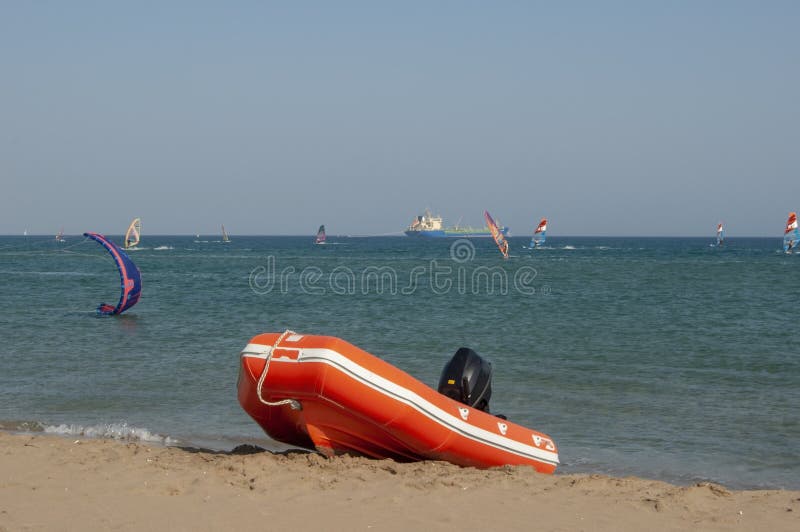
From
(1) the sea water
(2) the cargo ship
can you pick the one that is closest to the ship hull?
(2) the cargo ship

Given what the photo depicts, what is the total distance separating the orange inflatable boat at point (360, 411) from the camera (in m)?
5.88

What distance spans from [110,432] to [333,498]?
12.0 feet

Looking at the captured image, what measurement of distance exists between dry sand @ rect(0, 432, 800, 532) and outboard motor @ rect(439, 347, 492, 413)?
2.65ft

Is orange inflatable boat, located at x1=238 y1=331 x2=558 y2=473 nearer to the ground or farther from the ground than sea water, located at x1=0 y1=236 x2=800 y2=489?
farther from the ground

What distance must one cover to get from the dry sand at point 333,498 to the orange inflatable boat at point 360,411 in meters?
0.18

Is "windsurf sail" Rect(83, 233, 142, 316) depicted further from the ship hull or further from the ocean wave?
the ship hull

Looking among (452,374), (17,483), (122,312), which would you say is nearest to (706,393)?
(452,374)

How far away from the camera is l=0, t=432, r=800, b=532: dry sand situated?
496cm

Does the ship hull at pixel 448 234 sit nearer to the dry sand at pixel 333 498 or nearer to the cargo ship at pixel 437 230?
the cargo ship at pixel 437 230

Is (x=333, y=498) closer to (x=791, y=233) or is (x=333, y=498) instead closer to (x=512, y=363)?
(x=512, y=363)

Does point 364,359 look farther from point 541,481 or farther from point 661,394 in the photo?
point 661,394

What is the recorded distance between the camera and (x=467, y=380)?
6.84m

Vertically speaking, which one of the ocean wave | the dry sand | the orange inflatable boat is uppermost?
the orange inflatable boat

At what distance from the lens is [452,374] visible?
6.90 metres
